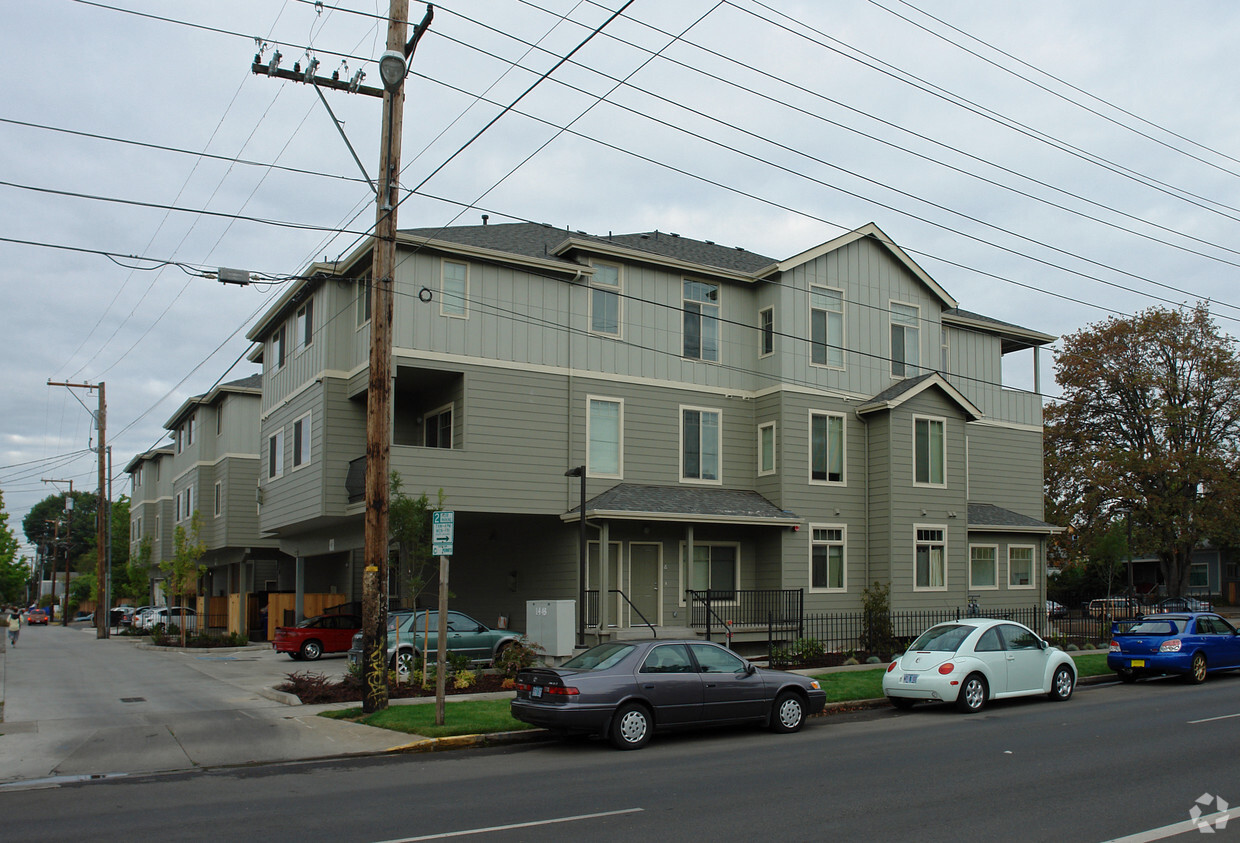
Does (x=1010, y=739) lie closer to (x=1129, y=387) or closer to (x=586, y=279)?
(x=586, y=279)

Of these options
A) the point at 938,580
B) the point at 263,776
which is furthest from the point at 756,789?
the point at 938,580

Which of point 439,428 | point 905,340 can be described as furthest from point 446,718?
point 905,340

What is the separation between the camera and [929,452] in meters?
28.6

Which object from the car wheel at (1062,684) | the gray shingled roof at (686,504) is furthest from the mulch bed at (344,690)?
the car wheel at (1062,684)

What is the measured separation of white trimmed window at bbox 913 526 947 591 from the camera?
28.0m

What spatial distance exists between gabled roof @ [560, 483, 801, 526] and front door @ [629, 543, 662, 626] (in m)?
1.49

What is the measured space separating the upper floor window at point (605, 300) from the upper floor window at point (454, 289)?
136 inches

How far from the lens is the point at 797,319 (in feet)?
91.4

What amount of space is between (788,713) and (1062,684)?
6.40 m

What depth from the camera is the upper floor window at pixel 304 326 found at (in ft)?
90.8

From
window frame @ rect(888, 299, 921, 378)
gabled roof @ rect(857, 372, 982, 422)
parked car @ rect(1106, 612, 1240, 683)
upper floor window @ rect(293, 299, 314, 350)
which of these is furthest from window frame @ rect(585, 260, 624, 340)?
parked car @ rect(1106, 612, 1240, 683)

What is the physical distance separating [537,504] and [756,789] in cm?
1518

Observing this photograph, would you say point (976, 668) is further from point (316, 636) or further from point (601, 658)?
point (316, 636)

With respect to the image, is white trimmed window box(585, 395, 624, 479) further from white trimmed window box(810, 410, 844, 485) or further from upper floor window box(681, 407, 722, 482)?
white trimmed window box(810, 410, 844, 485)
